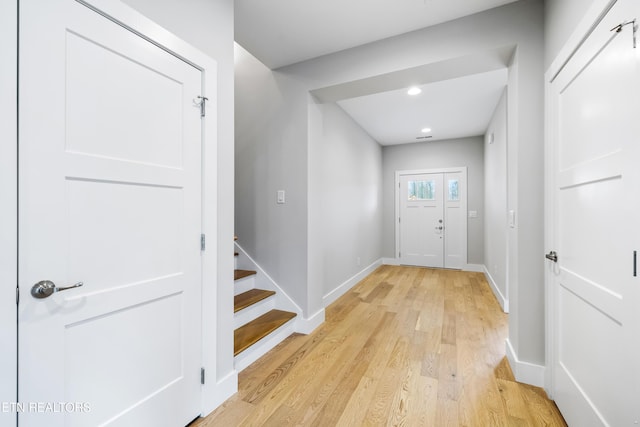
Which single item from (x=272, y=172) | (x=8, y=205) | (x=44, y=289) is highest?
(x=272, y=172)

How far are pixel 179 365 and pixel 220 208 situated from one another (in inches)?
35.5

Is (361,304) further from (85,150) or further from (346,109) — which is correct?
(85,150)

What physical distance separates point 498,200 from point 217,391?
13.0ft

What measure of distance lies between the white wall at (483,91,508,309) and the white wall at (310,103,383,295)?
2004mm

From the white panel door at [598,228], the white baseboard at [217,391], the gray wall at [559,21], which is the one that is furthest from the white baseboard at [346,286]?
the gray wall at [559,21]

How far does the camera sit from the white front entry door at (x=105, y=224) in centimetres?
100

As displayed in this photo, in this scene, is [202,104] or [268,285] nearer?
[202,104]

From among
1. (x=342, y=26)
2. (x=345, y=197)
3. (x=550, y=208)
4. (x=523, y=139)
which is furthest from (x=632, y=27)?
(x=345, y=197)

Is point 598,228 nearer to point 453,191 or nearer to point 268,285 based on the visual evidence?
point 268,285

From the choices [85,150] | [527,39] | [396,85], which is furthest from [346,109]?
[85,150]

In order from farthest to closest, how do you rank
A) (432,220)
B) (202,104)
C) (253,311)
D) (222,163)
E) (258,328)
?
(432,220) → (253,311) → (258,328) → (222,163) → (202,104)

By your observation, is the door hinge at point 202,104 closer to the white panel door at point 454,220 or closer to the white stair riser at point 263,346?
the white stair riser at point 263,346

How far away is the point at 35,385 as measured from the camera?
3.26ft

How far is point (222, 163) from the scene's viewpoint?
1.74m
